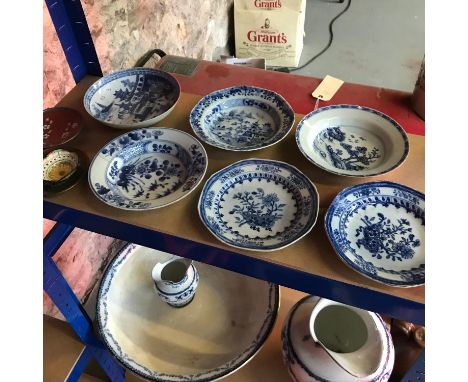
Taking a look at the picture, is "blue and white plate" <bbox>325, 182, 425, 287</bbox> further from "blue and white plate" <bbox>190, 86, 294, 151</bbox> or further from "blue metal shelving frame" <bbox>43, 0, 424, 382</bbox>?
"blue and white plate" <bbox>190, 86, 294, 151</bbox>

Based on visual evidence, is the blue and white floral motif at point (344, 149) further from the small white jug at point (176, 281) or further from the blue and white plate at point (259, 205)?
the small white jug at point (176, 281)

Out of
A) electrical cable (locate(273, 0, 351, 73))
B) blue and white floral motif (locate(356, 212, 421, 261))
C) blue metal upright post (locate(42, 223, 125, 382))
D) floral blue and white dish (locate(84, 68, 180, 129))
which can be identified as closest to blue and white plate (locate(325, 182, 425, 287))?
blue and white floral motif (locate(356, 212, 421, 261))

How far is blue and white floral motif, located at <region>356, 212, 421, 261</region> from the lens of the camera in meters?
0.56

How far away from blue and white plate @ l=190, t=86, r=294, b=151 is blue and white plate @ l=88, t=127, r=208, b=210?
0.04 m

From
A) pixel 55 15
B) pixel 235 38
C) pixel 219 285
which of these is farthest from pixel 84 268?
pixel 235 38

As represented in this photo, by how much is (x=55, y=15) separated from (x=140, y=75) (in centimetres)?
18

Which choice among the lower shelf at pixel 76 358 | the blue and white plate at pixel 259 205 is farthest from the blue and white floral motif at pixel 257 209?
the lower shelf at pixel 76 358

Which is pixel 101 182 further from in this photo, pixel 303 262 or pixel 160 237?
pixel 303 262

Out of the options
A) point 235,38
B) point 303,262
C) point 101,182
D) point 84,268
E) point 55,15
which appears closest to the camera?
point 303,262

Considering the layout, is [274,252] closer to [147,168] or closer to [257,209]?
[257,209]

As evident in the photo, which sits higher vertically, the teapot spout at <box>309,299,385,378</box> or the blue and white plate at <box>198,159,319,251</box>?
the blue and white plate at <box>198,159,319,251</box>

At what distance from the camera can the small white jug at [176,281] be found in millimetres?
876

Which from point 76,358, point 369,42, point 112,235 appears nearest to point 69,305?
point 76,358

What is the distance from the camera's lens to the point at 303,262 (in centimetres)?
54
